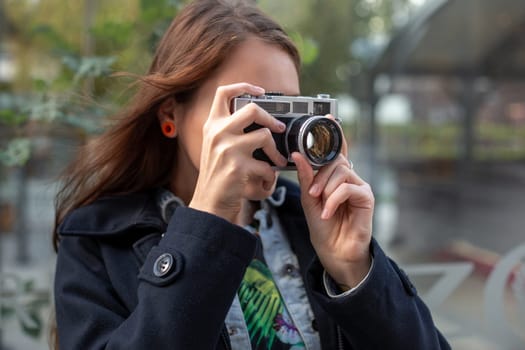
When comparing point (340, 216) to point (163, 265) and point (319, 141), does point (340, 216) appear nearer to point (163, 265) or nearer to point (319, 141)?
point (319, 141)

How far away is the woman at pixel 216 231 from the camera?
972 mm

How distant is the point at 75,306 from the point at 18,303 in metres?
1.18

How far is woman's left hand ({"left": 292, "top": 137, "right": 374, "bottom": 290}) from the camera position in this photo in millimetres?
1081

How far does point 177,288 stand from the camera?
3.09 feet

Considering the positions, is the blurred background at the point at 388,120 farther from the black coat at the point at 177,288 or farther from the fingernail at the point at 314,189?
the fingernail at the point at 314,189

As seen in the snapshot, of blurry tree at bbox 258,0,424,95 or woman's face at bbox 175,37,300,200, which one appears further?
blurry tree at bbox 258,0,424,95

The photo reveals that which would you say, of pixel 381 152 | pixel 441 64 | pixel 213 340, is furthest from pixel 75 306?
pixel 441 64

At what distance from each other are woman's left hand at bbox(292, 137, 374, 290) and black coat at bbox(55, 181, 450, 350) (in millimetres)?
37

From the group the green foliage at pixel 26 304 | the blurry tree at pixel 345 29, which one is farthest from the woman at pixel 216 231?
the blurry tree at pixel 345 29

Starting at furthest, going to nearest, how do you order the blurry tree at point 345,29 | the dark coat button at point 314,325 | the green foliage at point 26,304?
1. the blurry tree at point 345,29
2. the green foliage at point 26,304
3. the dark coat button at point 314,325

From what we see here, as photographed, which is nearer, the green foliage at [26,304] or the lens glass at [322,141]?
the lens glass at [322,141]

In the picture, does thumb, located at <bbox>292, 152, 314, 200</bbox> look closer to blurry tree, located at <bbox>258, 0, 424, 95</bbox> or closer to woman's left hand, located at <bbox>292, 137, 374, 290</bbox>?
woman's left hand, located at <bbox>292, 137, 374, 290</bbox>

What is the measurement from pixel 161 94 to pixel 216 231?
1.15 feet

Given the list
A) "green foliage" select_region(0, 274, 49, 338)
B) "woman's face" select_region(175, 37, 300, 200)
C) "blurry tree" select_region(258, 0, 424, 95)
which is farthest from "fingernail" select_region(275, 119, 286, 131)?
"blurry tree" select_region(258, 0, 424, 95)
